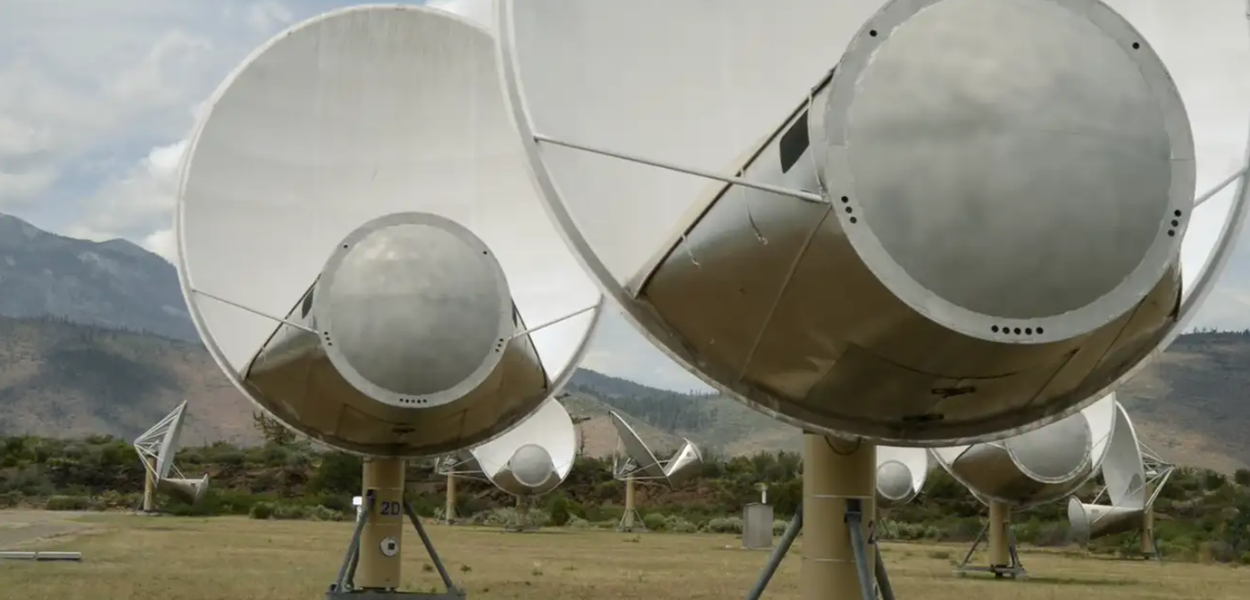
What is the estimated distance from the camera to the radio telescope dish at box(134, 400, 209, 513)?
38031 millimetres

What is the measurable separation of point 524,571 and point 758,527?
36.9 ft

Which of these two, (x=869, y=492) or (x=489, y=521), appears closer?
(x=869, y=492)

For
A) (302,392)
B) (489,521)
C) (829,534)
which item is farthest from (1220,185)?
(489,521)

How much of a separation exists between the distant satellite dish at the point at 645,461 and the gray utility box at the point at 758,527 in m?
12.0

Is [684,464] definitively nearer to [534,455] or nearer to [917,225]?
[534,455]

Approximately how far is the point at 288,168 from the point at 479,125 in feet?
6.80

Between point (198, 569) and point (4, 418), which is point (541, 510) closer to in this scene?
point (198, 569)

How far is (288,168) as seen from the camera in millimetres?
14039

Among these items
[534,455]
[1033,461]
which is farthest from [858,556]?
[534,455]

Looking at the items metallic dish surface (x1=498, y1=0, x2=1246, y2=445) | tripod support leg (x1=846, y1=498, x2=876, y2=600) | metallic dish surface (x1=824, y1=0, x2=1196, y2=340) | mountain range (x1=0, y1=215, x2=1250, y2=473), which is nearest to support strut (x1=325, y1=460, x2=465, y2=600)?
metallic dish surface (x1=498, y1=0, x2=1246, y2=445)

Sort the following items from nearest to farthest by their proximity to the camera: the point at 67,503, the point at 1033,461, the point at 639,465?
the point at 1033,461
the point at 639,465
the point at 67,503

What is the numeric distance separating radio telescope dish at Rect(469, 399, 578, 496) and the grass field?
8.19 feet

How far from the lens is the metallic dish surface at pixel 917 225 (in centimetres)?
529

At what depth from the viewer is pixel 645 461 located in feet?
147
